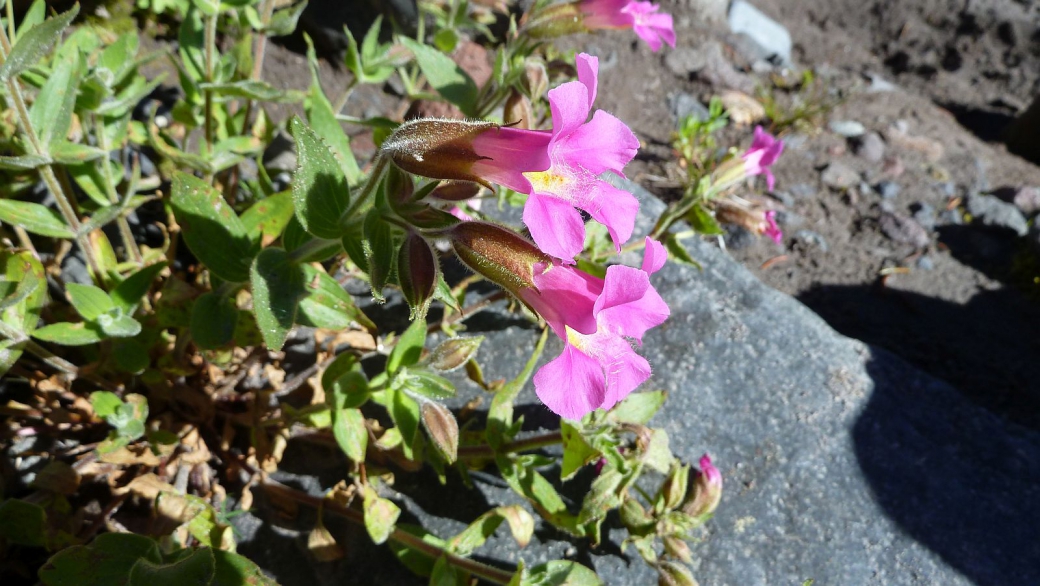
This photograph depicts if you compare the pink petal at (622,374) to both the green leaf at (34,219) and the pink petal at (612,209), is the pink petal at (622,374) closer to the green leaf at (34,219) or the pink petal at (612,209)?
the pink petal at (612,209)

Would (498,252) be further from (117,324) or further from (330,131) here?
(117,324)

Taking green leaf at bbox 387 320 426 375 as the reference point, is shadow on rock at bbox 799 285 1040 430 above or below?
below

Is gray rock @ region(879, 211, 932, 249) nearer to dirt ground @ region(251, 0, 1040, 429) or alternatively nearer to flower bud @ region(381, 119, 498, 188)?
dirt ground @ region(251, 0, 1040, 429)

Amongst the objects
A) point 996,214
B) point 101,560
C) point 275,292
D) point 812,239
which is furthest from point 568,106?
point 996,214

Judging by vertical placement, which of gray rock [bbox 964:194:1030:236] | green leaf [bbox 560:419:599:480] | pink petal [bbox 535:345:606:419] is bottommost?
gray rock [bbox 964:194:1030:236]

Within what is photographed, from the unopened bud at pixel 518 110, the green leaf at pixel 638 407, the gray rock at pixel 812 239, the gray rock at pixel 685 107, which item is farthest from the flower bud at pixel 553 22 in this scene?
the gray rock at pixel 685 107

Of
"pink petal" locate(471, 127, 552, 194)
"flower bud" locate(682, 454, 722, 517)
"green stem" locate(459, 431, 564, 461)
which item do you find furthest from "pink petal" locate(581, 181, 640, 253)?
"flower bud" locate(682, 454, 722, 517)
